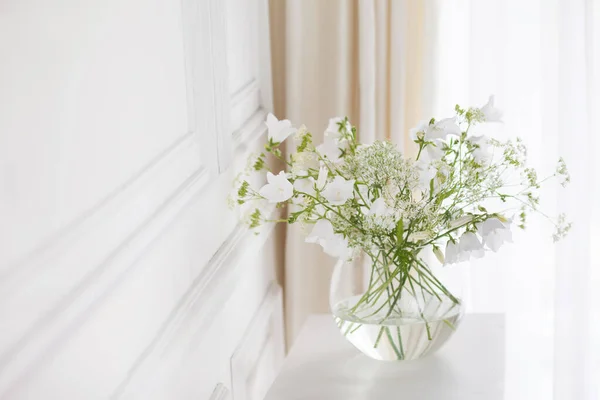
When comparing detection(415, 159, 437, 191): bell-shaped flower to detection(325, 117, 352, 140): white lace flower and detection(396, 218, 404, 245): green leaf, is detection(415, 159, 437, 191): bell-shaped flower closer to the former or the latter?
detection(396, 218, 404, 245): green leaf

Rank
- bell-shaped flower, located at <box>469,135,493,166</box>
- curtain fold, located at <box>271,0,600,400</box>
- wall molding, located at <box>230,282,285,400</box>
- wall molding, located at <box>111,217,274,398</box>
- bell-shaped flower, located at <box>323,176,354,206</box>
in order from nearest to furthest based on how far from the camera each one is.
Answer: wall molding, located at <box>111,217,274,398</box>
bell-shaped flower, located at <box>323,176,354,206</box>
bell-shaped flower, located at <box>469,135,493,166</box>
wall molding, located at <box>230,282,285,400</box>
curtain fold, located at <box>271,0,600,400</box>

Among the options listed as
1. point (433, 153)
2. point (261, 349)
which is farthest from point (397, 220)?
point (261, 349)

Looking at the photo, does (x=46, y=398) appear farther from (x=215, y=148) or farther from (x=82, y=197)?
(x=215, y=148)

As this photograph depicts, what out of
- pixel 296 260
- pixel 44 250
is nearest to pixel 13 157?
pixel 44 250

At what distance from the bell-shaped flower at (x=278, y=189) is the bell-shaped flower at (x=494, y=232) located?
0.97 feet

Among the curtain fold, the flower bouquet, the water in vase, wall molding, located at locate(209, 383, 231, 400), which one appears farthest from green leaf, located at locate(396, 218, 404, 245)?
the curtain fold

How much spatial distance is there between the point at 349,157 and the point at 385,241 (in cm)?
14

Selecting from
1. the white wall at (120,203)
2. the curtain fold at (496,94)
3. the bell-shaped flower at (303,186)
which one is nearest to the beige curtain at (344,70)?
the curtain fold at (496,94)

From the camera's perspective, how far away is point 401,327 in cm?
130

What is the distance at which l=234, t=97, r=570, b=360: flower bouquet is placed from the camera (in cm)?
122

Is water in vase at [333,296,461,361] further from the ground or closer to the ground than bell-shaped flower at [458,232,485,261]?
closer to the ground

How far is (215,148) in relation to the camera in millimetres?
1392

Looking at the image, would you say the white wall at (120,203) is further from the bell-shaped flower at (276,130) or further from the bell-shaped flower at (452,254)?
the bell-shaped flower at (452,254)

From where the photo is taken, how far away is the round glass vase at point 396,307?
51.0 inches
